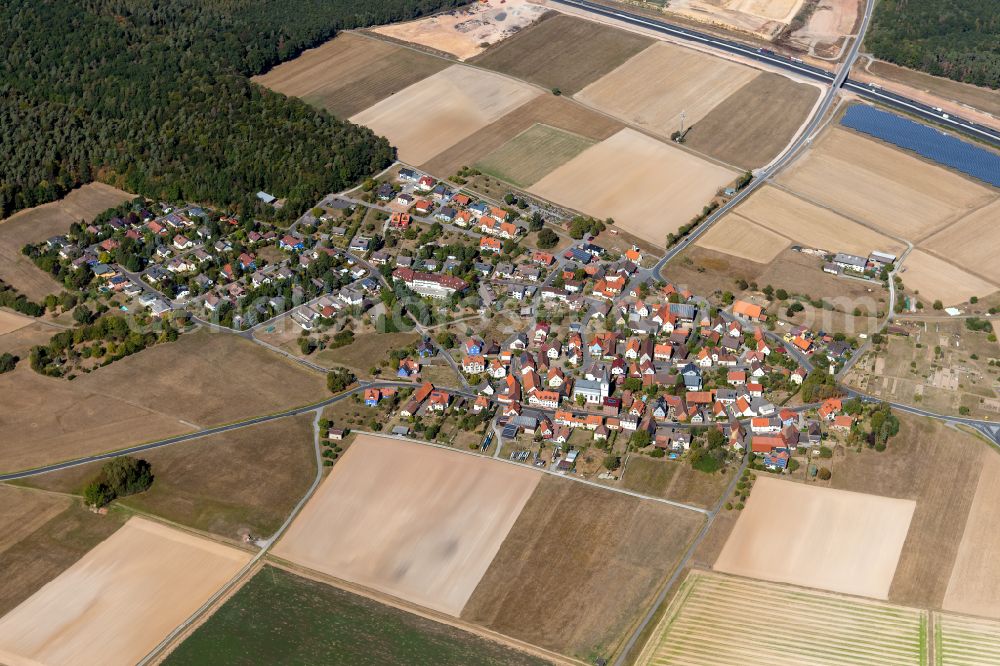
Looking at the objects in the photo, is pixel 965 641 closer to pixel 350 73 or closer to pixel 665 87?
pixel 665 87

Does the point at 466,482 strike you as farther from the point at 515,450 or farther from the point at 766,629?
the point at 766,629

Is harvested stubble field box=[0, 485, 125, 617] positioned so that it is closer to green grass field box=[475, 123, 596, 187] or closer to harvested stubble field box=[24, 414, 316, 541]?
harvested stubble field box=[24, 414, 316, 541]

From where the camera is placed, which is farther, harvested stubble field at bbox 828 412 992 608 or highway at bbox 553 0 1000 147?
highway at bbox 553 0 1000 147

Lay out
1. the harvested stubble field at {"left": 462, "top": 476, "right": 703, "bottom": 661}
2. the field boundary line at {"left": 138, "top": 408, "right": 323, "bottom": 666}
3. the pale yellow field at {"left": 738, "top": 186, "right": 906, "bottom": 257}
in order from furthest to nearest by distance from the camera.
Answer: the pale yellow field at {"left": 738, "top": 186, "right": 906, "bottom": 257} → the harvested stubble field at {"left": 462, "top": 476, "right": 703, "bottom": 661} → the field boundary line at {"left": 138, "top": 408, "right": 323, "bottom": 666}

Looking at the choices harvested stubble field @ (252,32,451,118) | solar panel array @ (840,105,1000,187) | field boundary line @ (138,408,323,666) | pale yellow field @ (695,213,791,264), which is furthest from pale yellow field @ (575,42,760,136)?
field boundary line @ (138,408,323,666)

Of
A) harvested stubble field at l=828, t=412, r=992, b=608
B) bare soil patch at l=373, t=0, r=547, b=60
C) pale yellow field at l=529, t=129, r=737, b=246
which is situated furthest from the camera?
bare soil patch at l=373, t=0, r=547, b=60

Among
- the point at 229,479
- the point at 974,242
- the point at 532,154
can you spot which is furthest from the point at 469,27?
the point at 229,479

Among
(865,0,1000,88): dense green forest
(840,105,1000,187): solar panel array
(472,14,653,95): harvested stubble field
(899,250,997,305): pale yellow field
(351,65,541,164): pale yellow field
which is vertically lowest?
(899,250,997,305): pale yellow field

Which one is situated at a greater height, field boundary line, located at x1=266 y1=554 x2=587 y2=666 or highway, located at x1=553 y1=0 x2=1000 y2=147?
highway, located at x1=553 y1=0 x2=1000 y2=147
